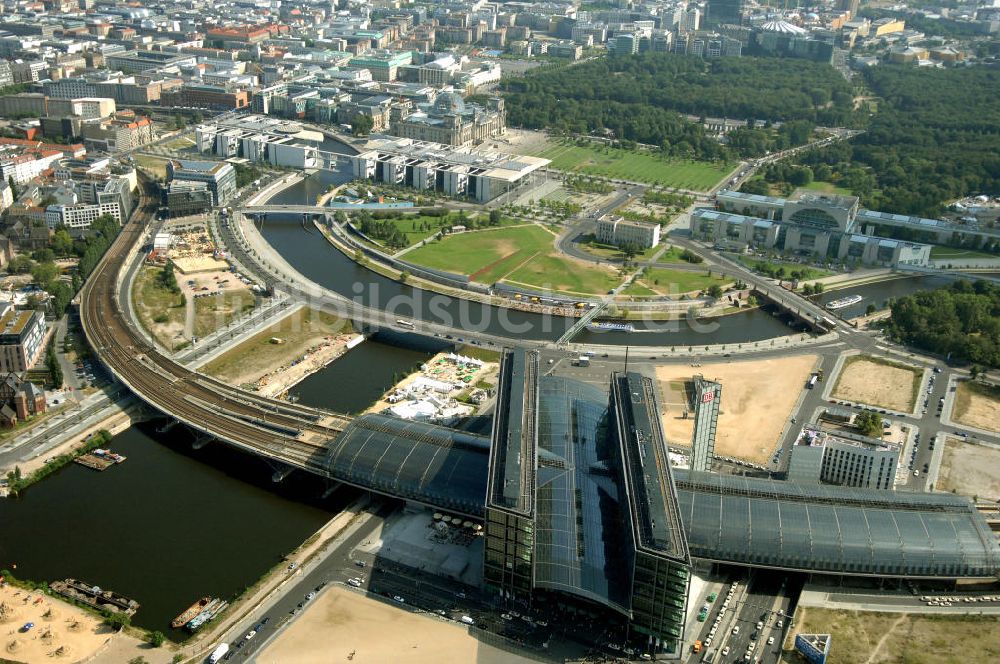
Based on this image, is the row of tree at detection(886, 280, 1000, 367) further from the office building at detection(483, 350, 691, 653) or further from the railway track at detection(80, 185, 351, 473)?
the railway track at detection(80, 185, 351, 473)

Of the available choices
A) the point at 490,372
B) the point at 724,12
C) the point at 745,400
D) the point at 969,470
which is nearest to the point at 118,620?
the point at 490,372

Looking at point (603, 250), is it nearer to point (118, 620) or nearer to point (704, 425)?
point (704, 425)

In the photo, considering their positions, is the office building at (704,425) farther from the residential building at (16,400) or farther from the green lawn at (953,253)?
the green lawn at (953,253)

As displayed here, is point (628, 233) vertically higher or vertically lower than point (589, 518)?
higher

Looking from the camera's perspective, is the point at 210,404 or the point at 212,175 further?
the point at 212,175

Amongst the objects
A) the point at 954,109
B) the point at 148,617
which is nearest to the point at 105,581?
the point at 148,617

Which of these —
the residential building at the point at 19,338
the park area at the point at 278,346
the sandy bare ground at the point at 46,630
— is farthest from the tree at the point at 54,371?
the sandy bare ground at the point at 46,630

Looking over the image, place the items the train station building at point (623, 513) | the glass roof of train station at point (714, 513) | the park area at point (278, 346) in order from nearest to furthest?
the train station building at point (623, 513)
the glass roof of train station at point (714, 513)
the park area at point (278, 346)
